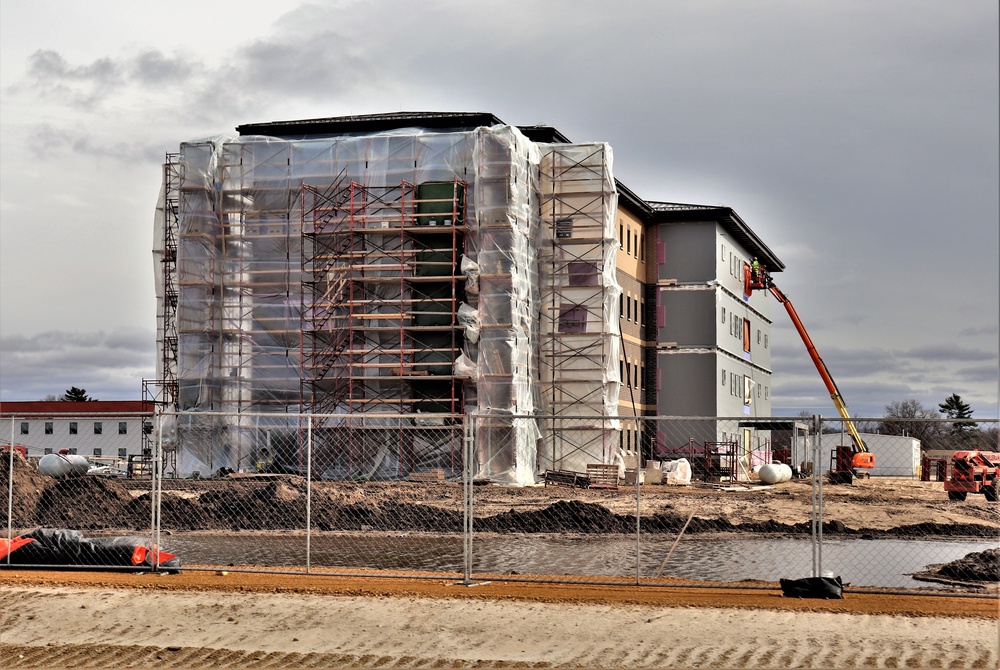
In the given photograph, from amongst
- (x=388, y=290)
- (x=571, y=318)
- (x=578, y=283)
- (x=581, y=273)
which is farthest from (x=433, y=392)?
(x=581, y=273)

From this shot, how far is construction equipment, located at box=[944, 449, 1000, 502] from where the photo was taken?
46.3 m

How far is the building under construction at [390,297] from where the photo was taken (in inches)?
1999

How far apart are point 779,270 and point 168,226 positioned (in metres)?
59.7

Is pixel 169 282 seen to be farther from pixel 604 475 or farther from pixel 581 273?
pixel 604 475

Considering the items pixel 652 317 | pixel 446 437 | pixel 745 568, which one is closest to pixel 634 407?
pixel 652 317

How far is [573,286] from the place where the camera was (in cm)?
5500

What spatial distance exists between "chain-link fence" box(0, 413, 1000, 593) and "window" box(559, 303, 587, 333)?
4258 mm

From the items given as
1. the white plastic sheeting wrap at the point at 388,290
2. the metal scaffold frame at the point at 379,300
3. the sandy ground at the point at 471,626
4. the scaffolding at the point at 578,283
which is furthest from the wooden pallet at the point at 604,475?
the sandy ground at the point at 471,626

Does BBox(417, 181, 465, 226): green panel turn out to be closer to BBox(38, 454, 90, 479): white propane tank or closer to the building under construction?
the building under construction

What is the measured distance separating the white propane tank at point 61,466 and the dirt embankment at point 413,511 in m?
4.48

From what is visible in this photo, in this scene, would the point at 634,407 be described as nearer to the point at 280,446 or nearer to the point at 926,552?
the point at 280,446

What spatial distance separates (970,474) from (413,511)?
22456mm

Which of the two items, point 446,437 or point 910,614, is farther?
point 446,437

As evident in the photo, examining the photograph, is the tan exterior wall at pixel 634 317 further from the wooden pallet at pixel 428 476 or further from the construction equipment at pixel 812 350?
the wooden pallet at pixel 428 476
